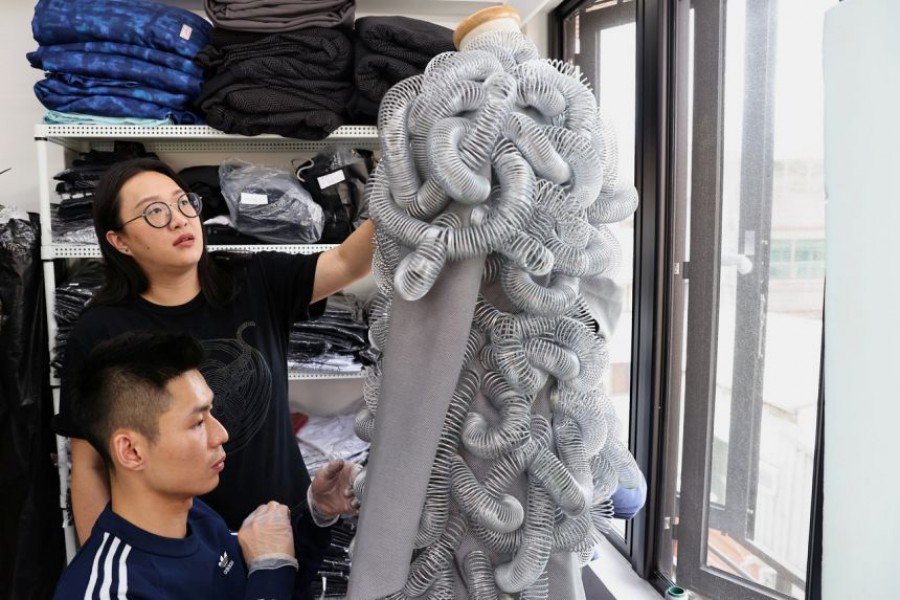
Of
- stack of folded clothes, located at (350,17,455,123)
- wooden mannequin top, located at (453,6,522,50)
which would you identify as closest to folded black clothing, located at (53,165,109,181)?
stack of folded clothes, located at (350,17,455,123)

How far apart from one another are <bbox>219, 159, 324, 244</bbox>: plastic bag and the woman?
0.49 meters

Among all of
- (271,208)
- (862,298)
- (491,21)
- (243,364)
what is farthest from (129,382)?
(271,208)

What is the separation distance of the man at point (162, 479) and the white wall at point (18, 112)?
1616 mm

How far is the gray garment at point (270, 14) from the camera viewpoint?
76.2 inches

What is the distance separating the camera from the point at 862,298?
38 cm

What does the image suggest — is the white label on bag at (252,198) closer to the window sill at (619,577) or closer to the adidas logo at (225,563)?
the adidas logo at (225,563)

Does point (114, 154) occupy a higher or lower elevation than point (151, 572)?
higher

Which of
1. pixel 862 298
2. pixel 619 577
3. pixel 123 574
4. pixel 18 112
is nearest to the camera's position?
pixel 862 298

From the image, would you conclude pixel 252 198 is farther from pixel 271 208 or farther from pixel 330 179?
pixel 330 179

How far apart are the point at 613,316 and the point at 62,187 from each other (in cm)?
185

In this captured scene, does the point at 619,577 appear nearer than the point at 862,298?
No

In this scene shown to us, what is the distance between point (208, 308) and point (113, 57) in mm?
966

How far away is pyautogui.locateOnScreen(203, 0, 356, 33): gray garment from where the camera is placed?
1.93 metres

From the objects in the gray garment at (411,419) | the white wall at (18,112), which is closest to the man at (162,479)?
the gray garment at (411,419)
